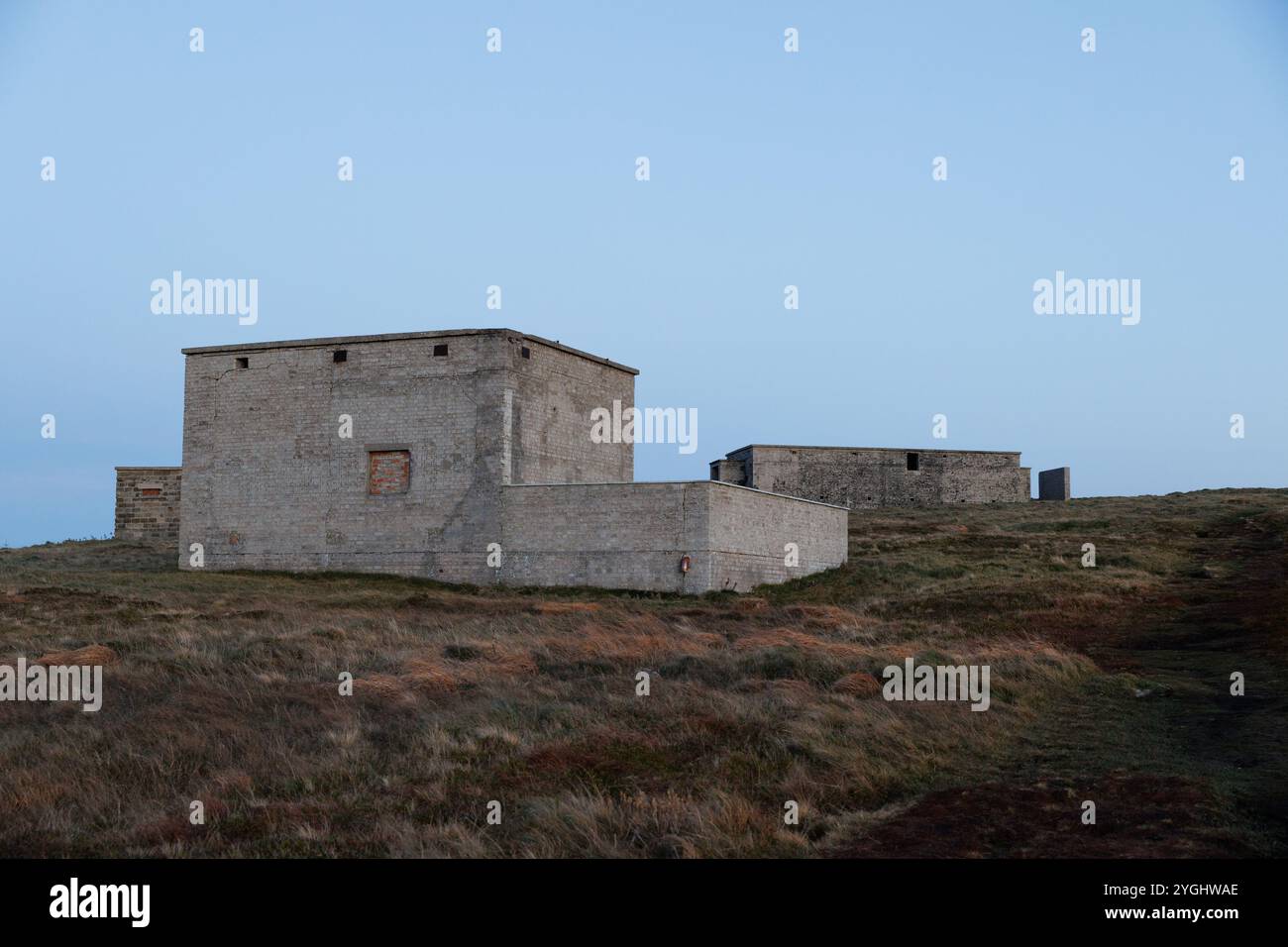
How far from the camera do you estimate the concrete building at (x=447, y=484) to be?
30.8m

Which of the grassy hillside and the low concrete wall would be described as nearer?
the grassy hillside

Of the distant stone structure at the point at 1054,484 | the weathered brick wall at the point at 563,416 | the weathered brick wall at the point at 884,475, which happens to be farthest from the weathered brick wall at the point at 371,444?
the distant stone structure at the point at 1054,484

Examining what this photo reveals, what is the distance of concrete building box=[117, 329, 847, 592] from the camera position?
30.8m

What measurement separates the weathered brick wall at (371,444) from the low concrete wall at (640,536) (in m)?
1.14

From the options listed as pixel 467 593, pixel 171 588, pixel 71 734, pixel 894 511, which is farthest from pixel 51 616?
pixel 894 511

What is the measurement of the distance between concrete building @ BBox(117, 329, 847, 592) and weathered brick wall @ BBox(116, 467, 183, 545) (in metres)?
11.9

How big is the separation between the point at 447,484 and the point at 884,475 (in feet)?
99.2

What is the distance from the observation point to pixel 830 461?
56.4m
